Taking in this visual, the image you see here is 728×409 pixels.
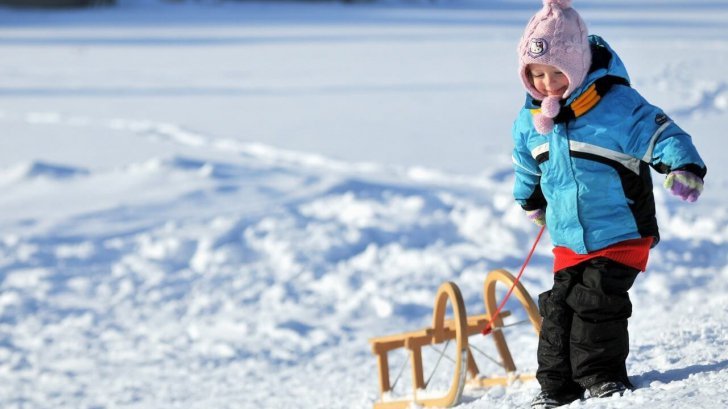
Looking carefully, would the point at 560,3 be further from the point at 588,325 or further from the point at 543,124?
the point at 588,325

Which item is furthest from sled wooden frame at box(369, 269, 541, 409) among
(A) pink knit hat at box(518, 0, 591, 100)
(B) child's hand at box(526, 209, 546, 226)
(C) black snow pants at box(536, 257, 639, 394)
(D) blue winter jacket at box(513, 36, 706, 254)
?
(A) pink knit hat at box(518, 0, 591, 100)

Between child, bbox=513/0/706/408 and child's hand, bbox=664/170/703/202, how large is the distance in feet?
0.33

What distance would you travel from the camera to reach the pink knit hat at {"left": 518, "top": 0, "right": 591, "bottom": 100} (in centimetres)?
259

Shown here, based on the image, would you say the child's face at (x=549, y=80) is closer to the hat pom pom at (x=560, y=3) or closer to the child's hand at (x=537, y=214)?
the hat pom pom at (x=560, y=3)

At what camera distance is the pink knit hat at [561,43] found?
8.51 feet

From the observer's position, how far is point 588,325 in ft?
8.84

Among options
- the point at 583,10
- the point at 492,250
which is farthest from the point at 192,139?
the point at 583,10

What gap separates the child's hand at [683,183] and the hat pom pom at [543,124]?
0.37m

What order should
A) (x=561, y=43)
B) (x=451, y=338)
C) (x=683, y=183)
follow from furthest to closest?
(x=451, y=338)
(x=561, y=43)
(x=683, y=183)

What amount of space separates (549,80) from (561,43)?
0.37ft

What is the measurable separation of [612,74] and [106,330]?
3362mm

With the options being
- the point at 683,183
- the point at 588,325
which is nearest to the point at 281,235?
the point at 588,325

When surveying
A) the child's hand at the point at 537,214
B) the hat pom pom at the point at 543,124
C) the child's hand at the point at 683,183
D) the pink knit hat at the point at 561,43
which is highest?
the pink knit hat at the point at 561,43

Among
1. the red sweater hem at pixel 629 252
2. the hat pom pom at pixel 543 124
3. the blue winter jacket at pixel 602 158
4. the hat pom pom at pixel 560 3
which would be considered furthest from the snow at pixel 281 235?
the hat pom pom at pixel 560 3
